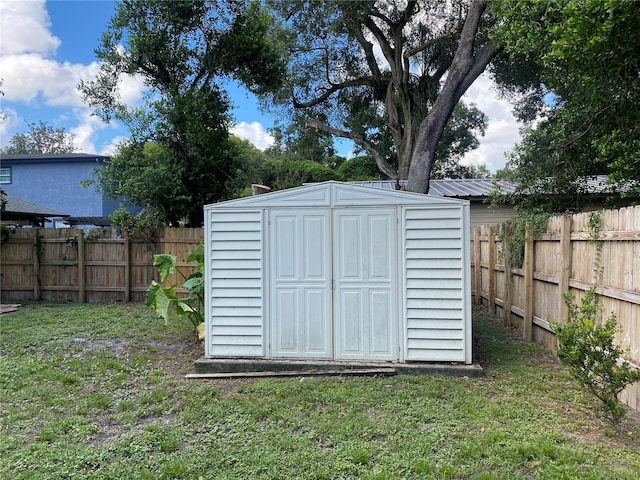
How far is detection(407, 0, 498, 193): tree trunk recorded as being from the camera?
9539 mm

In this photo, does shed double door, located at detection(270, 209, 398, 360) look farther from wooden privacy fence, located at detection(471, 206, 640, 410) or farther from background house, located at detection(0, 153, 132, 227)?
background house, located at detection(0, 153, 132, 227)

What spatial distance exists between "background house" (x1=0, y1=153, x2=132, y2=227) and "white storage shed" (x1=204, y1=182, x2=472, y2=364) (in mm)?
17183

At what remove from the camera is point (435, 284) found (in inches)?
189

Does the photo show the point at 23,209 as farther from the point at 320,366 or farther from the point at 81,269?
the point at 320,366

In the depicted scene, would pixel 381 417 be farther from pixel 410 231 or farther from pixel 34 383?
pixel 34 383

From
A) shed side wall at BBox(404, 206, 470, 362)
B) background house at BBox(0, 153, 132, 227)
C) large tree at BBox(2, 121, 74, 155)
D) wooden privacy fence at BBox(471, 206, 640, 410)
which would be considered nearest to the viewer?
wooden privacy fence at BBox(471, 206, 640, 410)

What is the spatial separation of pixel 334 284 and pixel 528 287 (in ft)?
9.98

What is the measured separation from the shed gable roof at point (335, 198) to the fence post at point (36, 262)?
7.12m

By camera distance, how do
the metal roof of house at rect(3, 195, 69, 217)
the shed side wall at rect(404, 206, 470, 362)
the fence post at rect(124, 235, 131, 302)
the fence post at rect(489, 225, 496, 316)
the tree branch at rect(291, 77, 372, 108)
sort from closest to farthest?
the shed side wall at rect(404, 206, 470, 362) < the fence post at rect(489, 225, 496, 316) < the fence post at rect(124, 235, 131, 302) < the metal roof of house at rect(3, 195, 69, 217) < the tree branch at rect(291, 77, 372, 108)

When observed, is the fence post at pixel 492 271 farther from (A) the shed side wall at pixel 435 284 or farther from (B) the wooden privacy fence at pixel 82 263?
(B) the wooden privacy fence at pixel 82 263

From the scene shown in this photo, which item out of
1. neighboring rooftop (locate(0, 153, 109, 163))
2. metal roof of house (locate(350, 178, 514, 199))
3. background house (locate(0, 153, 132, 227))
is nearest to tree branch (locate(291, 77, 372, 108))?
metal roof of house (locate(350, 178, 514, 199))

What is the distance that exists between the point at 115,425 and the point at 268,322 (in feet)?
6.29

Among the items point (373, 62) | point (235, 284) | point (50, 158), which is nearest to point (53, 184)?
point (50, 158)

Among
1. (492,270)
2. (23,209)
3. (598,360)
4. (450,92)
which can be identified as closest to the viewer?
(598,360)
